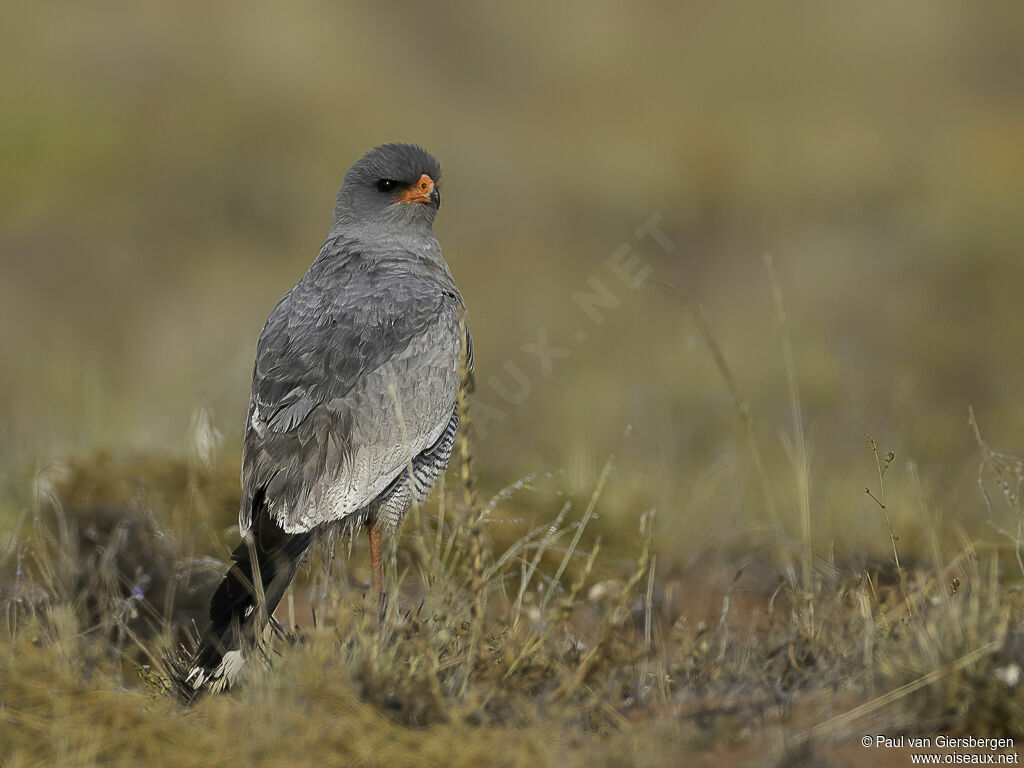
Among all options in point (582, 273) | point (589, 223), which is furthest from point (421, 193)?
point (589, 223)

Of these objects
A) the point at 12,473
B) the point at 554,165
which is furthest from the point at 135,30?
the point at 12,473

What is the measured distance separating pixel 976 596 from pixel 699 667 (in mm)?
866

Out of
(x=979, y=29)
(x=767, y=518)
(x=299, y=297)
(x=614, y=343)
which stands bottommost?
(x=614, y=343)

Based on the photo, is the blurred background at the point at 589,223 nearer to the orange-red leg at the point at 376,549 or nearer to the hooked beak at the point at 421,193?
the orange-red leg at the point at 376,549

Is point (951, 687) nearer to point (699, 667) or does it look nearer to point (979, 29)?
point (699, 667)

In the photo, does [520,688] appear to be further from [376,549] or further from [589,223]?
[589,223]

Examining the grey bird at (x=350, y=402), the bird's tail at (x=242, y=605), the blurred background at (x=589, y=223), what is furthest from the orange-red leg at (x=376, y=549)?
the blurred background at (x=589, y=223)

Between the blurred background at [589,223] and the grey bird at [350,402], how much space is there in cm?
52

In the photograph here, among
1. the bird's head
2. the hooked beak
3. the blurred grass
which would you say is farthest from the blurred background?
the hooked beak

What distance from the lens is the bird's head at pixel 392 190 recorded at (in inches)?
218

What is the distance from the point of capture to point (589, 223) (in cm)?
1903

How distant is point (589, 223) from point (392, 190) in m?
13.7

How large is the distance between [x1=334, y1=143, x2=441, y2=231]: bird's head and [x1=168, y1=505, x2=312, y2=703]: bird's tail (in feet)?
5.48

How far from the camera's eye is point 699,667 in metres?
3.73
